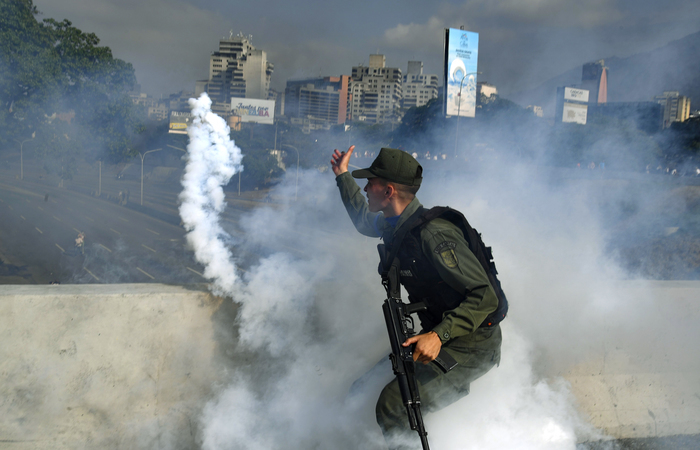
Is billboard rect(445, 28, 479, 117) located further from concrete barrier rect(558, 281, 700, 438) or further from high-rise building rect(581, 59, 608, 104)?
concrete barrier rect(558, 281, 700, 438)

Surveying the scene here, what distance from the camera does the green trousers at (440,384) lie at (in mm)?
1978

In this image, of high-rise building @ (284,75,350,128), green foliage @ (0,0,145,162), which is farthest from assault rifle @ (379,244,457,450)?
high-rise building @ (284,75,350,128)

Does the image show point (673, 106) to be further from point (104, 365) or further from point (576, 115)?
point (104, 365)

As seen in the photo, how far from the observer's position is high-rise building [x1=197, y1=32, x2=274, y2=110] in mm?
30156

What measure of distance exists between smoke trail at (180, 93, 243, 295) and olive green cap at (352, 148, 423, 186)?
76.3 inches

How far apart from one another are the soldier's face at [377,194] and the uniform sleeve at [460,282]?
315mm

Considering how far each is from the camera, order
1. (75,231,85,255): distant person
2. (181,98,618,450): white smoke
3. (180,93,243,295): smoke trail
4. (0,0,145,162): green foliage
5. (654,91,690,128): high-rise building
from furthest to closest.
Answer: (75,231,85,255): distant person < (0,0,145,162): green foliage < (654,91,690,128): high-rise building < (180,93,243,295): smoke trail < (181,98,618,450): white smoke

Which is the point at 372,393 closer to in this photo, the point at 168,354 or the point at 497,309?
the point at 497,309

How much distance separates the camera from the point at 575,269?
3387mm

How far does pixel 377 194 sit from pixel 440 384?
0.82 metres

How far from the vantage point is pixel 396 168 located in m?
2.03

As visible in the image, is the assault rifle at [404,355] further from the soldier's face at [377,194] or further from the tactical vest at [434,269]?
the soldier's face at [377,194]

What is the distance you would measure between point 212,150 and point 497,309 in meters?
3.83

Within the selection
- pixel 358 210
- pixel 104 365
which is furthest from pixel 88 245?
pixel 358 210
